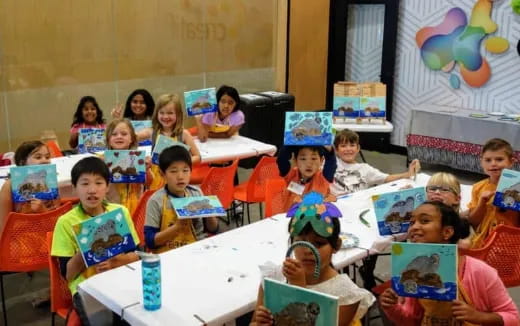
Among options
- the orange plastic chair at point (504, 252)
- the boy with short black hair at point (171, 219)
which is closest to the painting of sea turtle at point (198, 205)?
the boy with short black hair at point (171, 219)

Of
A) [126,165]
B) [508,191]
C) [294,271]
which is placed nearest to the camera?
[294,271]

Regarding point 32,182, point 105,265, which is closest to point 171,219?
point 105,265

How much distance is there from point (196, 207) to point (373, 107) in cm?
410

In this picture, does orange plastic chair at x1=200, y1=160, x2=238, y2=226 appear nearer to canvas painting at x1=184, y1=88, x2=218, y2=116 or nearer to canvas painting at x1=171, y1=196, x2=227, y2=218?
canvas painting at x1=184, y1=88, x2=218, y2=116

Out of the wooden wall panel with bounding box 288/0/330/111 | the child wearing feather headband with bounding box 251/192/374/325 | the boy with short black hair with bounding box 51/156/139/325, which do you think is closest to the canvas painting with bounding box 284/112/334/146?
the boy with short black hair with bounding box 51/156/139/325

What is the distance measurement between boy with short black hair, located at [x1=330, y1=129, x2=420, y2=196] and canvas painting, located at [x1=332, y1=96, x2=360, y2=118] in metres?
2.24

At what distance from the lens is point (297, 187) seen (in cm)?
393

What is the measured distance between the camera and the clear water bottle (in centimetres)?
233

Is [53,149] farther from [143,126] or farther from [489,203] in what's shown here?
[489,203]

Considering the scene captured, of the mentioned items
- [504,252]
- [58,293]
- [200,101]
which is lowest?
[58,293]

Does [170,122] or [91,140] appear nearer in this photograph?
[170,122]

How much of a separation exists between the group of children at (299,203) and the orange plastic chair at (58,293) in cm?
6

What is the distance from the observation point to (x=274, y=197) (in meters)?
3.89

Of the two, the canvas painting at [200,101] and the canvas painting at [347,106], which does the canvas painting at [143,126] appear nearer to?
the canvas painting at [200,101]
